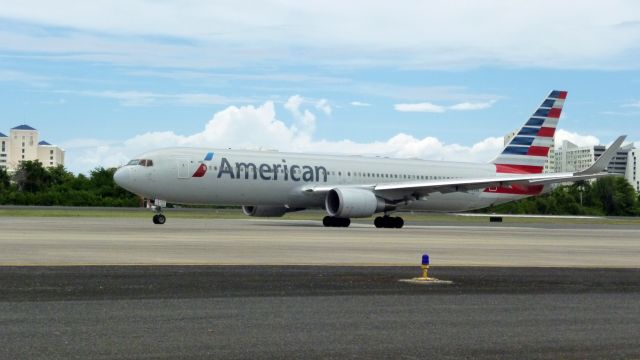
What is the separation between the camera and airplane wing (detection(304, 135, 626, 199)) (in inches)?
1957

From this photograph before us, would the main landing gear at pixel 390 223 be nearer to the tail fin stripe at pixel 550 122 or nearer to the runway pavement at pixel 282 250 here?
the runway pavement at pixel 282 250

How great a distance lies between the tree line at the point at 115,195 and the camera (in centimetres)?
9256

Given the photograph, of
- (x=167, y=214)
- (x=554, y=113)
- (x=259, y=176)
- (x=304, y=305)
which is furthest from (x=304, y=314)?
(x=167, y=214)

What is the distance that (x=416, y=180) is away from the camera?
55.5 metres

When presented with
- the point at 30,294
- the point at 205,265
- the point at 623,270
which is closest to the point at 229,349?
the point at 30,294

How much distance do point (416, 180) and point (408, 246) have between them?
83.2ft

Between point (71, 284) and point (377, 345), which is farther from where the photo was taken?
point (71, 284)

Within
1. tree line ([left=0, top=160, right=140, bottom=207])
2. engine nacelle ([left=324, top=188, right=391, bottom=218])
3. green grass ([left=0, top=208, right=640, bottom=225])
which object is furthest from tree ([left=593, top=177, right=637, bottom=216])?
engine nacelle ([left=324, top=188, right=391, bottom=218])

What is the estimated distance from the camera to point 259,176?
4859 cm

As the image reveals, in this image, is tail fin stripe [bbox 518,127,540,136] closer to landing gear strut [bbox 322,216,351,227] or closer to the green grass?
the green grass

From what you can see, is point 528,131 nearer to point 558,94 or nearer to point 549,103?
point 549,103

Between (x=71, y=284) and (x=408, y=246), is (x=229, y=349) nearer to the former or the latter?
(x=71, y=284)

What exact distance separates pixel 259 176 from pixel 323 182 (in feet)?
13.4

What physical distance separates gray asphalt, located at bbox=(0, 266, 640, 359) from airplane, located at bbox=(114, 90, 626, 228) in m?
27.3
